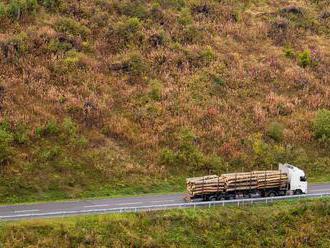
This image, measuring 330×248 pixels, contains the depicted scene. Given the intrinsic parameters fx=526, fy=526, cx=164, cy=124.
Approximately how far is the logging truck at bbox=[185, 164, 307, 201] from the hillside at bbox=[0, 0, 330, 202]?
4.88 m

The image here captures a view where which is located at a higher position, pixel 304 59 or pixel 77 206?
pixel 304 59

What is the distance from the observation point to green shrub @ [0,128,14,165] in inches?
1601

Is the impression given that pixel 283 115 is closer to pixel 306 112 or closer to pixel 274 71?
pixel 306 112

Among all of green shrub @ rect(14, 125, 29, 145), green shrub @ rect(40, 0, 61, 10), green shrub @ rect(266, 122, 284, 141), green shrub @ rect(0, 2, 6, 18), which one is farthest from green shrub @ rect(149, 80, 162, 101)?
green shrub @ rect(0, 2, 6, 18)

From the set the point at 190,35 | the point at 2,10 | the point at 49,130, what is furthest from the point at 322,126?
the point at 2,10

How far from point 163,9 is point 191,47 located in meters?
8.78

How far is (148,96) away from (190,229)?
19.3 meters

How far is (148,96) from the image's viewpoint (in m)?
51.5

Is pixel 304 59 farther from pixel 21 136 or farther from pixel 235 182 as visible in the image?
pixel 21 136

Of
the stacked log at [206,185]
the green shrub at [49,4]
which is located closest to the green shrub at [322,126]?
the stacked log at [206,185]

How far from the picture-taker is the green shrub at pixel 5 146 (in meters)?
40.7

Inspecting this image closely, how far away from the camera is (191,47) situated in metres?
60.3

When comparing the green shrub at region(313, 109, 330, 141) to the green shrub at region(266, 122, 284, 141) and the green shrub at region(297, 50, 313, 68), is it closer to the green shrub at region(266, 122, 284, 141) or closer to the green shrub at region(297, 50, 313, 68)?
the green shrub at region(266, 122, 284, 141)

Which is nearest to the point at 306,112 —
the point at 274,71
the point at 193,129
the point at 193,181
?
the point at 274,71
